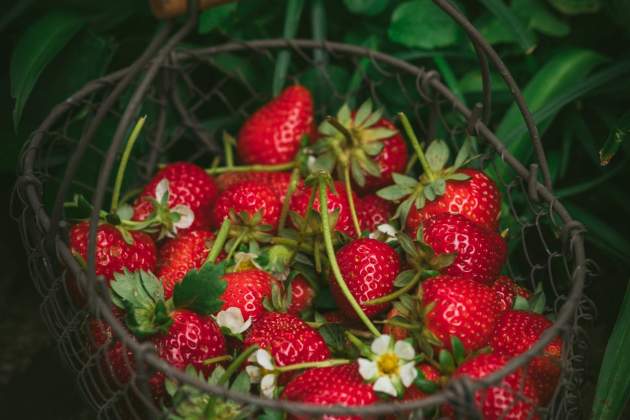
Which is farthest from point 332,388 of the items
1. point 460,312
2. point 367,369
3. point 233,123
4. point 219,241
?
point 233,123

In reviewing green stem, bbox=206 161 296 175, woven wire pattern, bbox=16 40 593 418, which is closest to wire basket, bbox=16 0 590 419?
woven wire pattern, bbox=16 40 593 418

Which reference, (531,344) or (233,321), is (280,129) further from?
(531,344)

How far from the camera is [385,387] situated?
67 cm

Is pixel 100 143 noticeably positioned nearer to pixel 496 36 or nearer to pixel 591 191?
pixel 496 36

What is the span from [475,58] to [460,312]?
0.53 meters

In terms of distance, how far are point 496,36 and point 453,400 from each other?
0.66 m

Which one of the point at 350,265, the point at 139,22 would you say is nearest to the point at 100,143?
the point at 139,22

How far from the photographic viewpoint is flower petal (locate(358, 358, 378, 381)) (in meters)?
0.67

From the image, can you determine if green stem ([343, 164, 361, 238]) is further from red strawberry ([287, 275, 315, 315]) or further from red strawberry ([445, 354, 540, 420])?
red strawberry ([445, 354, 540, 420])

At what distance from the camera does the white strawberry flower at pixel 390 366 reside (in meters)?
0.67

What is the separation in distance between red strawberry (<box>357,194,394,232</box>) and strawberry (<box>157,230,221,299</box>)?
171mm

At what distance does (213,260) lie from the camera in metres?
0.83

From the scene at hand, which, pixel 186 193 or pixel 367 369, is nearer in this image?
pixel 367 369

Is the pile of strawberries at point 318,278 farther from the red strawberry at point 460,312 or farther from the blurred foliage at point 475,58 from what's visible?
the blurred foliage at point 475,58
